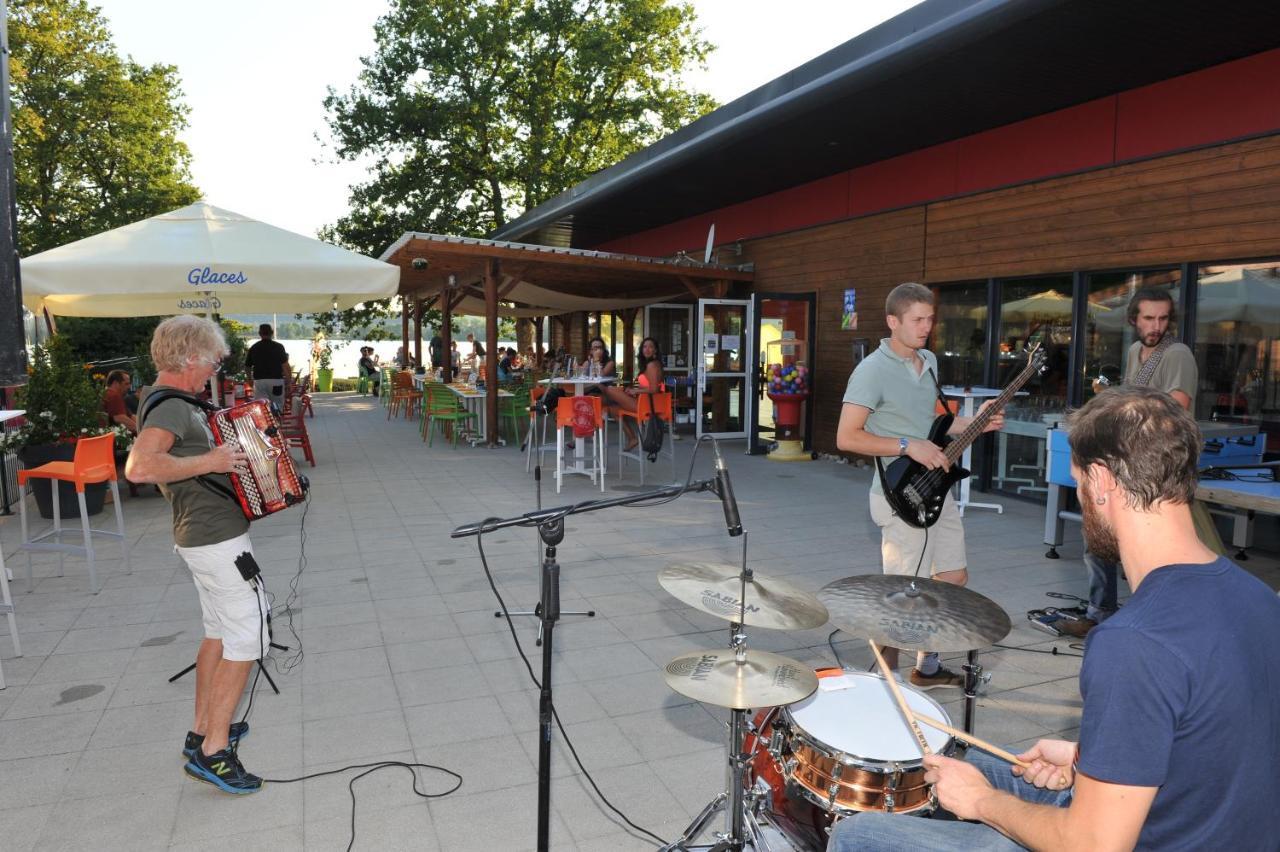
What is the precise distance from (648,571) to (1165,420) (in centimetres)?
452

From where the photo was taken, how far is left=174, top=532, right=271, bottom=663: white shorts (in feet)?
9.53

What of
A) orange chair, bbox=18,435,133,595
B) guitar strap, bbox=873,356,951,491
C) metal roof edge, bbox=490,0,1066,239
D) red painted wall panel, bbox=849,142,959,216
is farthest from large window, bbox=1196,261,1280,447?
orange chair, bbox=18,435,133,595

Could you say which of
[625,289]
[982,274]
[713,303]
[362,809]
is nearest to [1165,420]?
[362,809]

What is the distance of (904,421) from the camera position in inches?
133

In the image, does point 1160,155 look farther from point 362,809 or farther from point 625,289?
point 625,289

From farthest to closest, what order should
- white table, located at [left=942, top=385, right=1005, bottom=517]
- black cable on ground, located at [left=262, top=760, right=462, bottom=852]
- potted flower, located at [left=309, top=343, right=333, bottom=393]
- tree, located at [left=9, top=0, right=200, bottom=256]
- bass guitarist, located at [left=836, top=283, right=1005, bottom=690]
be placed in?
potted flower, located at [left=309, top=343, right=333, bottom=393]
tree, located at [left=9, top=0, right=200, bottom=256]
white table, located at [left=942, top=385, right=1005, bottom=517]
bass guitarist, located at [left=836, top=283, right=1005, bottom=690]
black cable on ground, located at [left=262, top=760, right=462, bottom=852]

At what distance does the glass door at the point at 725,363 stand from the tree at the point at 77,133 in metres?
18.6

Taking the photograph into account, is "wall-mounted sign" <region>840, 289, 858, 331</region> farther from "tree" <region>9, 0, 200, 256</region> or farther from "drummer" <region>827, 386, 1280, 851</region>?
"tree" <region>9, 0, 200, 256</region>

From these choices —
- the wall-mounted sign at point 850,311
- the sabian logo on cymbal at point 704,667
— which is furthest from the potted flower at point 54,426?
the wall-mounted sign at point 850,311

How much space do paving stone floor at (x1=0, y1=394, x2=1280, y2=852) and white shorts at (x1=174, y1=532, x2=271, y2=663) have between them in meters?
0.51

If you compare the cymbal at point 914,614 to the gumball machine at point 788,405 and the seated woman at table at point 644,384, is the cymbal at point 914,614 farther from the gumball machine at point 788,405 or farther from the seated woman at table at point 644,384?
the gumball machine at point 788,405

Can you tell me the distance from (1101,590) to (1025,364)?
4.13 m

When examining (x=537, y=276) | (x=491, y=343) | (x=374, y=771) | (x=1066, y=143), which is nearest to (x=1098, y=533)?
(x=374, y=771)

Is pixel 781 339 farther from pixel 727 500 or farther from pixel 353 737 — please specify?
pixel 727 500
